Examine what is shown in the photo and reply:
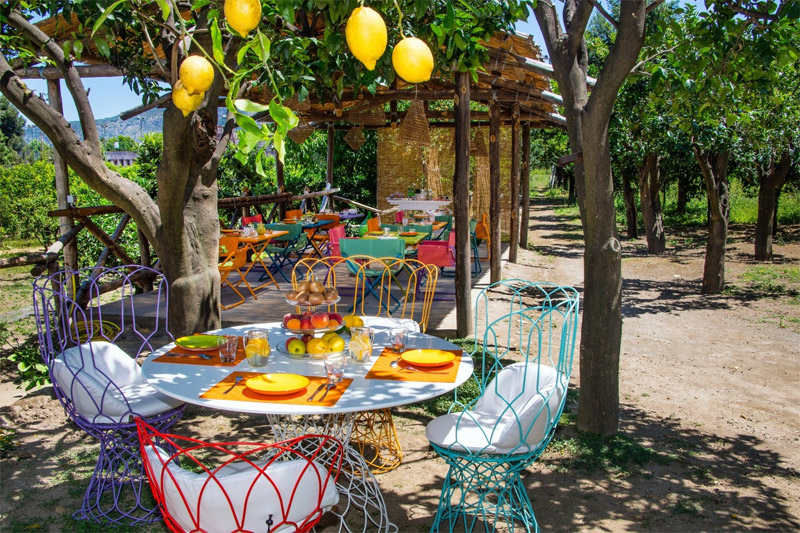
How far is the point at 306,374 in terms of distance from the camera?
2752 millimetres

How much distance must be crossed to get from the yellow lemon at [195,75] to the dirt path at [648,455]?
240cm

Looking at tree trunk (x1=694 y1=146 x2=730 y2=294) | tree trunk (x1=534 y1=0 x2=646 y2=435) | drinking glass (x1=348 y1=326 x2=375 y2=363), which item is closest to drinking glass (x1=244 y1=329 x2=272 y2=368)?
drinking glass (x1=348 y1=326 x2=375 y2=363)

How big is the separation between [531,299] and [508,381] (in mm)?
5564

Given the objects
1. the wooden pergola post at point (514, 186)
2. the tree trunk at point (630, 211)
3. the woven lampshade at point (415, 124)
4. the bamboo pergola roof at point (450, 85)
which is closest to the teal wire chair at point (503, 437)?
the bamboo pergola roof at point (450, 85)

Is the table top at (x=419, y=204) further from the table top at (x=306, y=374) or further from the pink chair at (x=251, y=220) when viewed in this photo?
the table top at (x=306, y=374)

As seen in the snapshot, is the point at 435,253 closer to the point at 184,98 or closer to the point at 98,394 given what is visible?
the point at 98,394

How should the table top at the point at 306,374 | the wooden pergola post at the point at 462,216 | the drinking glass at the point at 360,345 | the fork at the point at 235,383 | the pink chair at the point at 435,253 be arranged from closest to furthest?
the table top at the point at 306,374, the fork at the point at 235,383, the drinking glass at the point at 360,345, the wooden pergola post at the point at 462,216, the pink chair at the point at 435,253

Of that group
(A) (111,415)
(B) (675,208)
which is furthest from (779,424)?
(B) (675,208)

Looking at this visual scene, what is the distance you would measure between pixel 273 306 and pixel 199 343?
390cm

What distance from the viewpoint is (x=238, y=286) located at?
7859 millimetres

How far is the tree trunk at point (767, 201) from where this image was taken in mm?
11625

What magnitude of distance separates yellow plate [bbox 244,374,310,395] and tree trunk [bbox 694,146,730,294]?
806cm

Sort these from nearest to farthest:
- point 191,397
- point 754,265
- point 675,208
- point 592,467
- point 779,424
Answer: point 191,397 < point 592,467 < point 779,424 < point 754,265 < point 675,208

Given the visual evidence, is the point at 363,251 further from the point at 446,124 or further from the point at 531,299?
the point at 446,124
